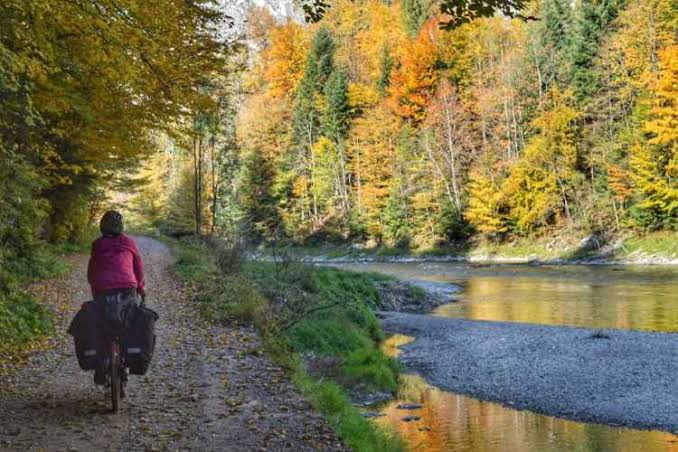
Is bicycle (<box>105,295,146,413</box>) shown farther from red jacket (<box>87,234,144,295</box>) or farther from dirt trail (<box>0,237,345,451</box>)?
red jacket (<box>87,234,144,295</box>)

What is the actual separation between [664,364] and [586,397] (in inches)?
109

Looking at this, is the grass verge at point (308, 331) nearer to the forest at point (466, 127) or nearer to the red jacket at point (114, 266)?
the red jacket at point (114, 266)

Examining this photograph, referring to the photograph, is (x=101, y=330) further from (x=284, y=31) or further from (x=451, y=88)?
(x=284, y=31)

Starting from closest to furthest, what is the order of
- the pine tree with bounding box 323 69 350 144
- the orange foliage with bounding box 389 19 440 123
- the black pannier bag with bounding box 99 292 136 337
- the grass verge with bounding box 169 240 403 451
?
1. the black pannier bag with bounding box 99 292 136 337
2. the grass verge with bounding box 169 240 403 451
3. the orange foliage with bounding box 389 19 440 123
4. the pine tree with bounding box 323 69 350 144

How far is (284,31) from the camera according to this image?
229ft

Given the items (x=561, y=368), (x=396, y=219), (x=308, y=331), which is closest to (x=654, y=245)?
(x=396, y=219)

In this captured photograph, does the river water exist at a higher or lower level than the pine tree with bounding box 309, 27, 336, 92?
lower

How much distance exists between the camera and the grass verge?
346 inches

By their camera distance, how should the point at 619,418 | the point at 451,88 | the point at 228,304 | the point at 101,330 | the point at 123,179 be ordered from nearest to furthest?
the point at 101,330 < the point at 619,418 < the point at 228,304 < the point at 123,179 < the point at 451,88

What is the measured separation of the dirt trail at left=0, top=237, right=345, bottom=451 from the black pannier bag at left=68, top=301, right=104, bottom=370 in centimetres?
59

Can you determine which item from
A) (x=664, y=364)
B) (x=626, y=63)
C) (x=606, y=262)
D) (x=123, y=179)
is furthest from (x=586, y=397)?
(x=626, y=63)

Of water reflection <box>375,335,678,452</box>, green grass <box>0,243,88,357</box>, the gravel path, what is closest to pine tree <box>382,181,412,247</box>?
the gravel path

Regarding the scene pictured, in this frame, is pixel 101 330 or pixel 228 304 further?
pixel 228 304

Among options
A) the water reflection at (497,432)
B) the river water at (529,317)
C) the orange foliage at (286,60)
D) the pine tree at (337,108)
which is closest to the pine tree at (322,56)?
the pine tree at (337,108)
